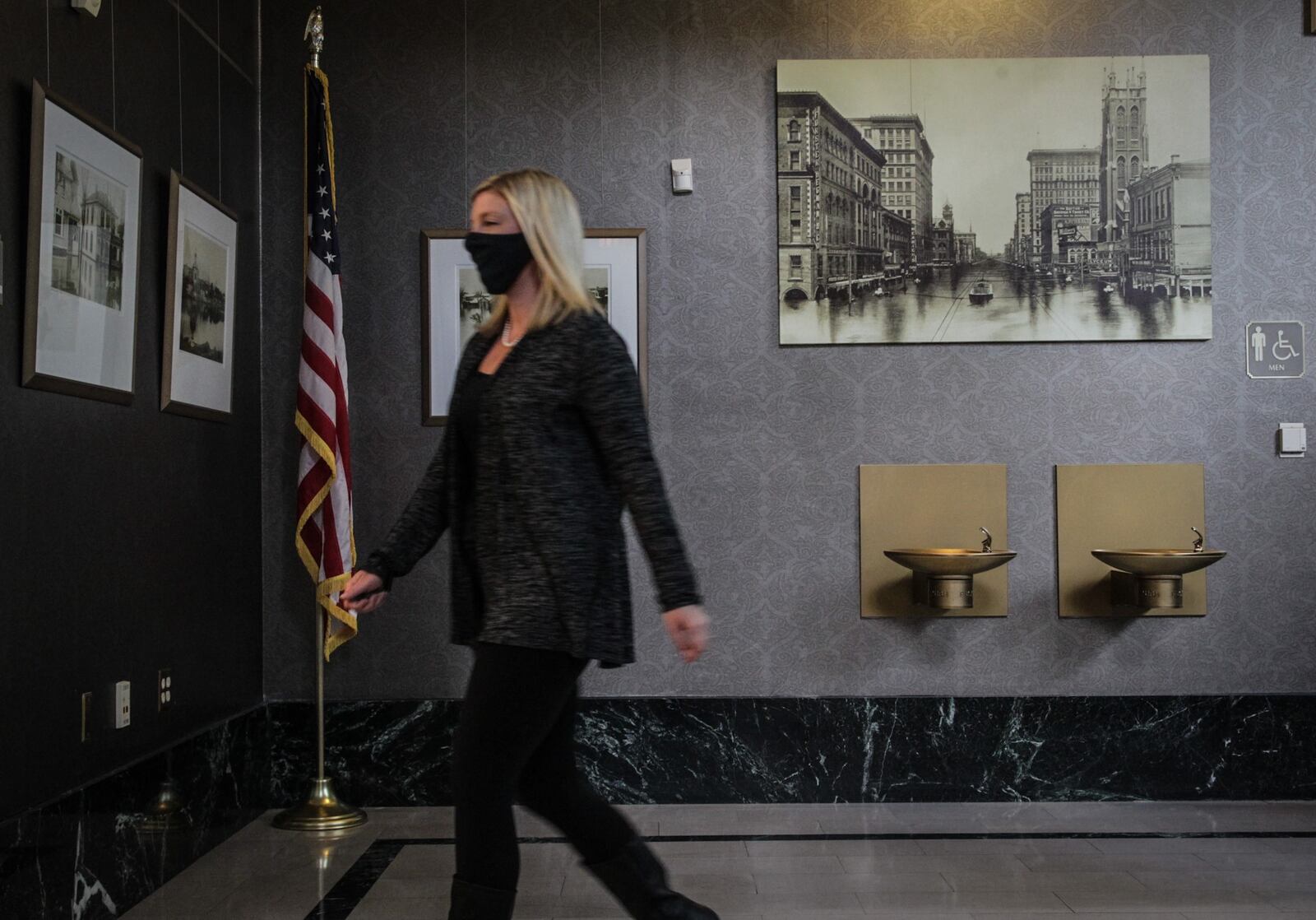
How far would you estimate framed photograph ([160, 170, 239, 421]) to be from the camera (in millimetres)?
3615

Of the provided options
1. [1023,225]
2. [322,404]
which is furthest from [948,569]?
[322,404]

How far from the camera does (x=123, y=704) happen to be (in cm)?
330

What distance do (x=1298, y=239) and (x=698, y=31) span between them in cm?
223

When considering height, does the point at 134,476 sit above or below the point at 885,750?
above

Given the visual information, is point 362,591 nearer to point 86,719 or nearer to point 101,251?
point 86,719

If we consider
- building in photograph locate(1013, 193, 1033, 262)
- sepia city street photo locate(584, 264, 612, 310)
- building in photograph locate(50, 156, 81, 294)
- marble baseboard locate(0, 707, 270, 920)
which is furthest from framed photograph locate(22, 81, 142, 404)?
building in photograph locate(1013, 193, 1033, 262)

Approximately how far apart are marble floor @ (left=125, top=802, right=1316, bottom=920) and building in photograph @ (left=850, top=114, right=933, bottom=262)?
1.98m

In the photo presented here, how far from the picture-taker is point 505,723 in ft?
6.91

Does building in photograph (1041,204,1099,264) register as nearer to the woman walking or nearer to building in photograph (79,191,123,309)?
the woman walking

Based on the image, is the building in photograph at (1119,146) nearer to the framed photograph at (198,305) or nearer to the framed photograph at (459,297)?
the framed photograph at (459,297)

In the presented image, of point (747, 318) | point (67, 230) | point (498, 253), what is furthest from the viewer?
point (747, 318)

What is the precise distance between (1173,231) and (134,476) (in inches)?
137

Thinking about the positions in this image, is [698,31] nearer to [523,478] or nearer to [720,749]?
[720,749]

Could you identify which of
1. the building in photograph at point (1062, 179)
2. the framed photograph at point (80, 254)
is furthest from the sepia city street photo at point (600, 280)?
the framed photograph at point (80, 254)
